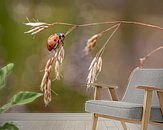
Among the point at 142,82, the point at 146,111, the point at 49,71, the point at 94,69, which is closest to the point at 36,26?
the point at 49,71

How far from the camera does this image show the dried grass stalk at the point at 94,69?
437 centimetres

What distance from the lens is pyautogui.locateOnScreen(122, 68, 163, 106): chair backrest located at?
306 centimetres

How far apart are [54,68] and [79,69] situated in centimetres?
38

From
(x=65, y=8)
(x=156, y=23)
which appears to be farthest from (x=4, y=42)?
(x=156, y=23)

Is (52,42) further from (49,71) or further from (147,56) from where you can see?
(147,56)

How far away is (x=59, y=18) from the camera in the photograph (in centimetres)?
445

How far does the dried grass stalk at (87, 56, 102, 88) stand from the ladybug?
0.57 meters

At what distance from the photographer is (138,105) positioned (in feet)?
8.22

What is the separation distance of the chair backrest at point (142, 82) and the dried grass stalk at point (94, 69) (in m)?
1.07

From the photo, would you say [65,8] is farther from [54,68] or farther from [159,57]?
[159,57]

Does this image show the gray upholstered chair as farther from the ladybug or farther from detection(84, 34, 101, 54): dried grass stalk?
the ladybug

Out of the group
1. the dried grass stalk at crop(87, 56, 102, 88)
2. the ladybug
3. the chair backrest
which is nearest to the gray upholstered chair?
the chair backrest

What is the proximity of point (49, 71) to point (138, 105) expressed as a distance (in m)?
2.12

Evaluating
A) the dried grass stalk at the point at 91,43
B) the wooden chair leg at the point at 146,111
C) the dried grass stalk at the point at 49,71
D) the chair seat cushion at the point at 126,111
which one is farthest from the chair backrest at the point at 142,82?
the dried grass stalk at the point at 49,71
